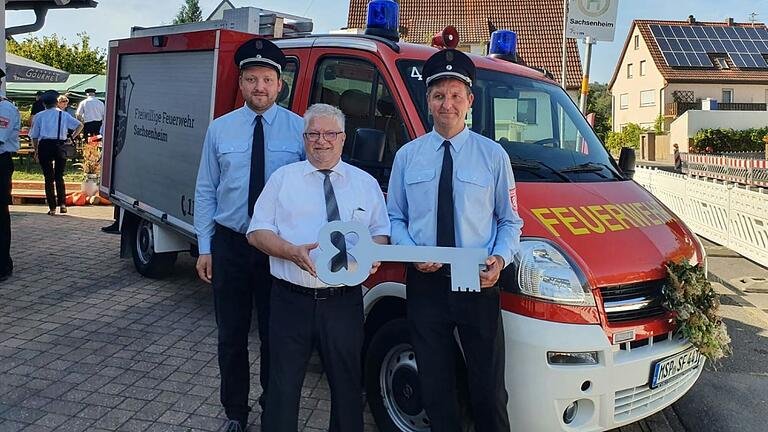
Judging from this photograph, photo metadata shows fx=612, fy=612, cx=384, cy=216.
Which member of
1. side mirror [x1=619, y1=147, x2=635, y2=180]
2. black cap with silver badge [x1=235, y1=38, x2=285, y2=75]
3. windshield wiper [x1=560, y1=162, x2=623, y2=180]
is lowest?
windshield wiper [x1=560, y1=162, x2=623, y2=180]

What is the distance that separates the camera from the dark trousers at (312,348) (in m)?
2.65

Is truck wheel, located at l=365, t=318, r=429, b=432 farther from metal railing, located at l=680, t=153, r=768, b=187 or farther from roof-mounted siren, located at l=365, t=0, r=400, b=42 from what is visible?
metal railing, located at l=680, t=153, r=768, b=187

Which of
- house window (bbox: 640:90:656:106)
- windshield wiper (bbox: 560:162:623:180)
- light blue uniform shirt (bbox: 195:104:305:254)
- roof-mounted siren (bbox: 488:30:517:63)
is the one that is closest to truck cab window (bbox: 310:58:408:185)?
light blue uniform shirt (bbox: 195:104:305:254)

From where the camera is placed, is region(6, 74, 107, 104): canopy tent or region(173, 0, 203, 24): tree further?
region(173, 0, 203, 24): tree

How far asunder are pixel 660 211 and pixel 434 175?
1.68 metres

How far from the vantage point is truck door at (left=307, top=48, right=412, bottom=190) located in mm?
3404

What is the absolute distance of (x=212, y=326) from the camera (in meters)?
5.26

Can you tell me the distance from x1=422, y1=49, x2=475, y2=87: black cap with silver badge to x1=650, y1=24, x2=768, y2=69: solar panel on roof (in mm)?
42477

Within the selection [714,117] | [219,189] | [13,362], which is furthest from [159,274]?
[714,117]

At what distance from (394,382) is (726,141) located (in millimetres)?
36174

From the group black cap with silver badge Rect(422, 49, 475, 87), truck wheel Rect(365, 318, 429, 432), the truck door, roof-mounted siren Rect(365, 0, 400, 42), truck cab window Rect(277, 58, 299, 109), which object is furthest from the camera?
roof-mounted siren Rect(365, 0, 400, 42)

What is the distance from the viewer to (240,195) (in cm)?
316

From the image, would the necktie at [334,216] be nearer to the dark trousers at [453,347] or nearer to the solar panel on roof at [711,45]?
the dark trousers at [453,347]

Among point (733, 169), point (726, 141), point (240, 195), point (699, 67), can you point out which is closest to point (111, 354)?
point (240, 195)
